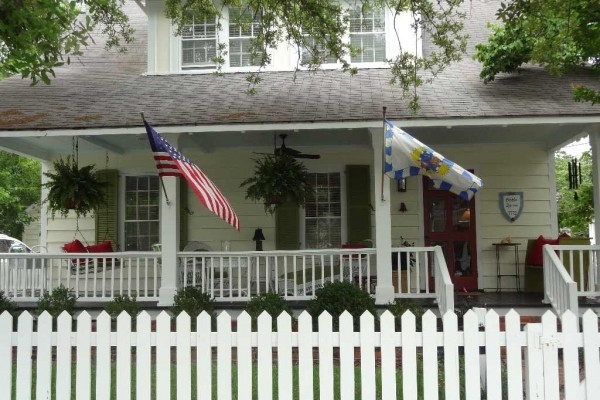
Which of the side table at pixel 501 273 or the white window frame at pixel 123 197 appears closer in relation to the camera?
the side table at pixel 501 273

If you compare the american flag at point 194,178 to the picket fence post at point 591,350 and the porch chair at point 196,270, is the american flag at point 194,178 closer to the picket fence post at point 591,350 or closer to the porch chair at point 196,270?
the porch chair at point 196,270

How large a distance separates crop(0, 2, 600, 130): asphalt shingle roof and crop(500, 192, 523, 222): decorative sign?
2215 millimetres

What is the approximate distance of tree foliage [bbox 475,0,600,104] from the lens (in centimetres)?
646

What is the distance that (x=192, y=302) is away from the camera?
322 inches

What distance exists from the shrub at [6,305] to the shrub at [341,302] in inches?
170

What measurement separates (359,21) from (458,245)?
4722mm

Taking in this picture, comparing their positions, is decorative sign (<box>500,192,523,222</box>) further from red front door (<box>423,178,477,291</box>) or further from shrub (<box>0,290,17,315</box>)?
shrub (<box>0,290,17,315</box>)

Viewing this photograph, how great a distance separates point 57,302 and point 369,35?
7.36 meters

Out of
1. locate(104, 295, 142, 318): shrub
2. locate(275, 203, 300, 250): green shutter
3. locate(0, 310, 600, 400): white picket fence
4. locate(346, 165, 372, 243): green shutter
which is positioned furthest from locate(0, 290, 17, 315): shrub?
locate(346, 165, 372, 243): green shutter

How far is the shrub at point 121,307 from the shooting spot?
8258 mm

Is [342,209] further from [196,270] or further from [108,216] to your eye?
[108,216]

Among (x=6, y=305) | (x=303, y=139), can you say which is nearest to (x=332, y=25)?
(x=303, y=139)

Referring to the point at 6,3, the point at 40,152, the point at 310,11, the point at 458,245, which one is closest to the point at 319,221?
the point at 458,245

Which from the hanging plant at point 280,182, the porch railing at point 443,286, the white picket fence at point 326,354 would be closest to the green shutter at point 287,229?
the hanging plant at point 280,182
